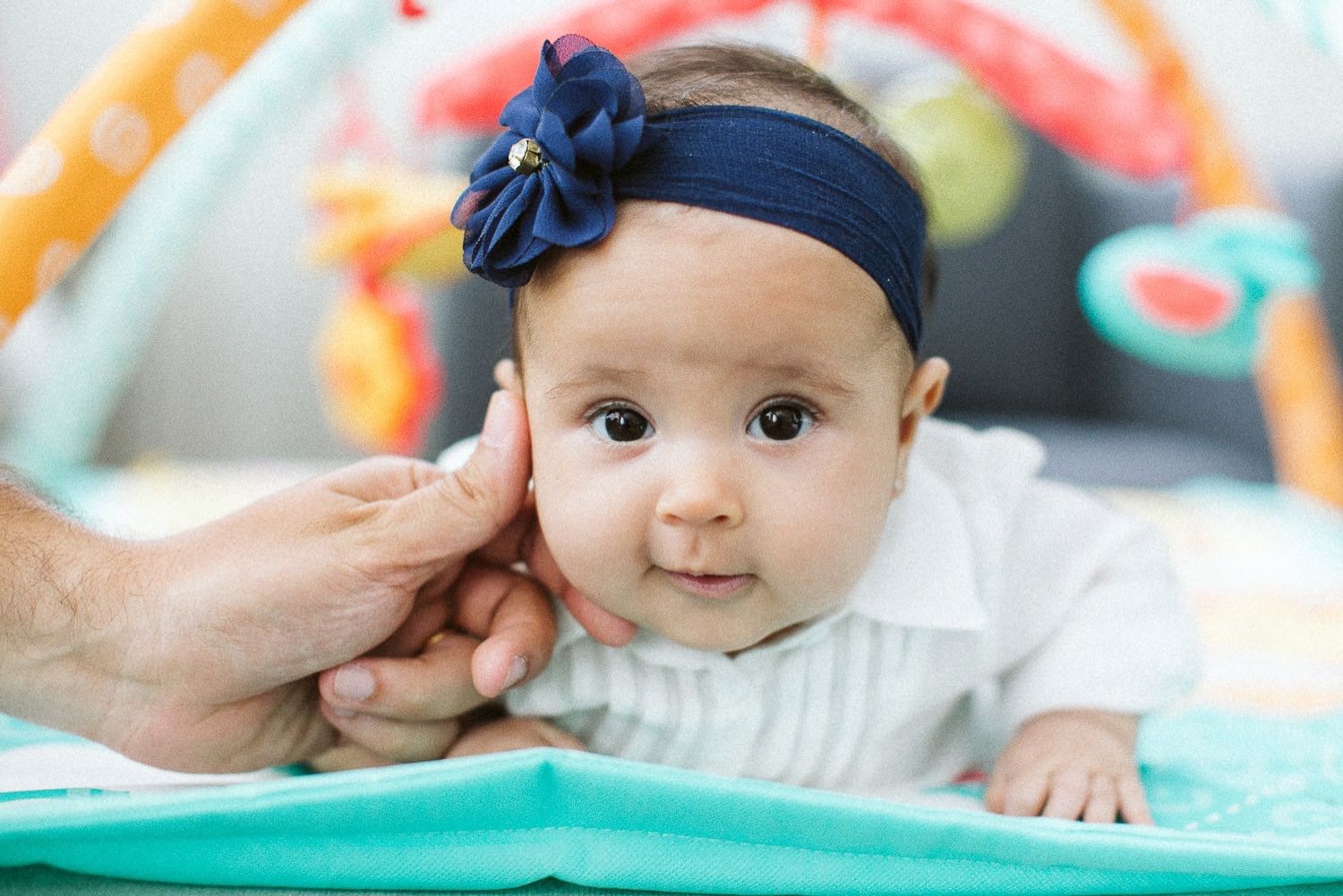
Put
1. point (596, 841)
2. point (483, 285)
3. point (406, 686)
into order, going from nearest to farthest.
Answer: point (596, 841)
point (406, 686)
point (483, 285)

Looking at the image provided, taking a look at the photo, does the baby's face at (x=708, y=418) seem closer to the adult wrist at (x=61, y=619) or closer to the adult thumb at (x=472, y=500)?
the adult thumb at (x=472, y=500)

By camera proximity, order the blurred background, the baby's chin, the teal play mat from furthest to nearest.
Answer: the blurred background, the baby's chin, the teal play mat

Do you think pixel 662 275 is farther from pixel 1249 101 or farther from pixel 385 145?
pixel 1249 101

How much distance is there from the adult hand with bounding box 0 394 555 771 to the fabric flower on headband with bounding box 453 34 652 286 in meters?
0.10

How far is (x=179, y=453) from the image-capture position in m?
2.84

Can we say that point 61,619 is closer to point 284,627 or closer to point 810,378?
point 284,627

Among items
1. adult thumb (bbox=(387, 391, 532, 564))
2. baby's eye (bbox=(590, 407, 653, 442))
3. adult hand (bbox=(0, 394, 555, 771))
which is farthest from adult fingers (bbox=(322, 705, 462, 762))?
baby's eye (bbox=(590, 407, 653, 442))

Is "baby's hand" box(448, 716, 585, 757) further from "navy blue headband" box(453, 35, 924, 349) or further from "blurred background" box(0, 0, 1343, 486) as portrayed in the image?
"blurred background" box(0, 0, 1343, 486)

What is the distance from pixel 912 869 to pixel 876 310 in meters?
0.28

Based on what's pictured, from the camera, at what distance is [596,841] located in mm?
634

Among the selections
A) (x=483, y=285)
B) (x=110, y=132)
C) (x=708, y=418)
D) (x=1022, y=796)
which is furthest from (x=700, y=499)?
(x=483, y=285)

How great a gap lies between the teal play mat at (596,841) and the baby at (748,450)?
12 cm

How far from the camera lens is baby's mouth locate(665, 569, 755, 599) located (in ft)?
2.28

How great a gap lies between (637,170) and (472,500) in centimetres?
20
